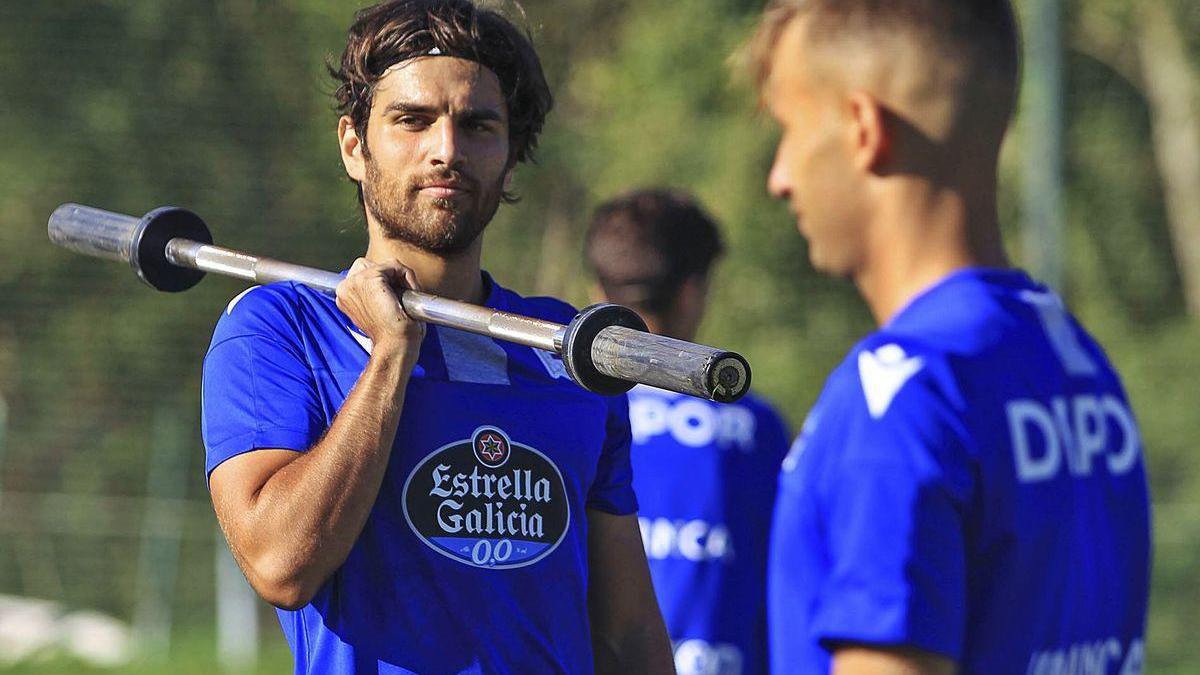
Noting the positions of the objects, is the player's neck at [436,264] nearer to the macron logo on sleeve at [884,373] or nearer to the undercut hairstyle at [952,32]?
the undercut hairstyle at [952,32]

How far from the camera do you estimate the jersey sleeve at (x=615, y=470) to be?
2.78 m

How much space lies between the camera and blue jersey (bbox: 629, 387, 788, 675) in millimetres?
4664

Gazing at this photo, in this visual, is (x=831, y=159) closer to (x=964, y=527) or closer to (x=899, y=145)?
(x=899, y=145)

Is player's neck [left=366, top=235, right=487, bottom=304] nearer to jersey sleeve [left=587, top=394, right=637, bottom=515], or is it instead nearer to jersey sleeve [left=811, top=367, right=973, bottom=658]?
jersey sleeve [left=587, top=394, right=637, bottom=515]

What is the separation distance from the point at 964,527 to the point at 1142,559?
0.41 metres

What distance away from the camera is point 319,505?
92.1 inches

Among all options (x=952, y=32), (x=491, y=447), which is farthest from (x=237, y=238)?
(x=952, y=32)

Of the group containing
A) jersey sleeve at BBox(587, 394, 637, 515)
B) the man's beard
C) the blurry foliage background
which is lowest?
jersey sleeve at BBox(587, 394, 637, 515)

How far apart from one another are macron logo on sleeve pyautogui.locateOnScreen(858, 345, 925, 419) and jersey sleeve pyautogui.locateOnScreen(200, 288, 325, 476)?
0.80 meters

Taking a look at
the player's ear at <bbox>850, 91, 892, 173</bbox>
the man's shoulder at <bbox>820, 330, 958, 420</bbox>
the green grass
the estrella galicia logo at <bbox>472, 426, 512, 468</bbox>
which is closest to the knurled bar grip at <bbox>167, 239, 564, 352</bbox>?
the estrella galicia logo at <bbox>472, 426, 512, 468</bbox>

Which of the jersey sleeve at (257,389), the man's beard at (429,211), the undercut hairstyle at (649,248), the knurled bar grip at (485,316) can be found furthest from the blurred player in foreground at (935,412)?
the undercut hairstyle at (649,248)

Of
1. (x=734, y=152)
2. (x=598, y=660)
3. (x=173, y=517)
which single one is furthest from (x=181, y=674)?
(x=598, y=660)

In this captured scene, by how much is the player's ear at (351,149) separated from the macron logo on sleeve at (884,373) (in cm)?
96

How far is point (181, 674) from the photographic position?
32.7ft
